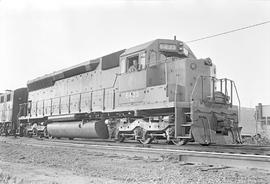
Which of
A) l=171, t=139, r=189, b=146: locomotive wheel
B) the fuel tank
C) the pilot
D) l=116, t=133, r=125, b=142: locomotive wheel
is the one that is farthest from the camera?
the fuel tank

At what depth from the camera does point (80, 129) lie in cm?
1455

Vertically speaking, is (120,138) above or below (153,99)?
below

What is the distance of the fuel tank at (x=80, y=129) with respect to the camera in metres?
13.4

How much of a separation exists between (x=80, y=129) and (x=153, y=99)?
4.89 m

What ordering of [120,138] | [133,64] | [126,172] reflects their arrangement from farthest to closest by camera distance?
[120,138]
[133,64]
[126,172]

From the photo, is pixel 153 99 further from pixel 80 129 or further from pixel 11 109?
pixel 11 109

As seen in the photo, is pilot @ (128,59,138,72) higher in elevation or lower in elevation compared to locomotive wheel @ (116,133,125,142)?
higher

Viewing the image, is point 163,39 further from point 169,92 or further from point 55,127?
point 55,127

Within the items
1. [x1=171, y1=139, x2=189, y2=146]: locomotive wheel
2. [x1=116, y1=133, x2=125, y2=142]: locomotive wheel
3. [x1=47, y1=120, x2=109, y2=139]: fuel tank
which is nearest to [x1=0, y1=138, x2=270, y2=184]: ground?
[x1=171, y1=139, x2=189, y2=146]: locomotive wheel

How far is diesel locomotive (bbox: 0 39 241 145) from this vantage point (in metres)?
10.1

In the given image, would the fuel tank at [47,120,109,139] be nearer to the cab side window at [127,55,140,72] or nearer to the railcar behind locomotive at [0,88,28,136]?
the cab side window at [127,55,140,72]

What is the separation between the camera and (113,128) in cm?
1300

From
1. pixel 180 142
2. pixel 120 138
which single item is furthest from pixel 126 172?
pixel 120 138

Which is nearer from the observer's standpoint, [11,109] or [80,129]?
A: [80,129]
